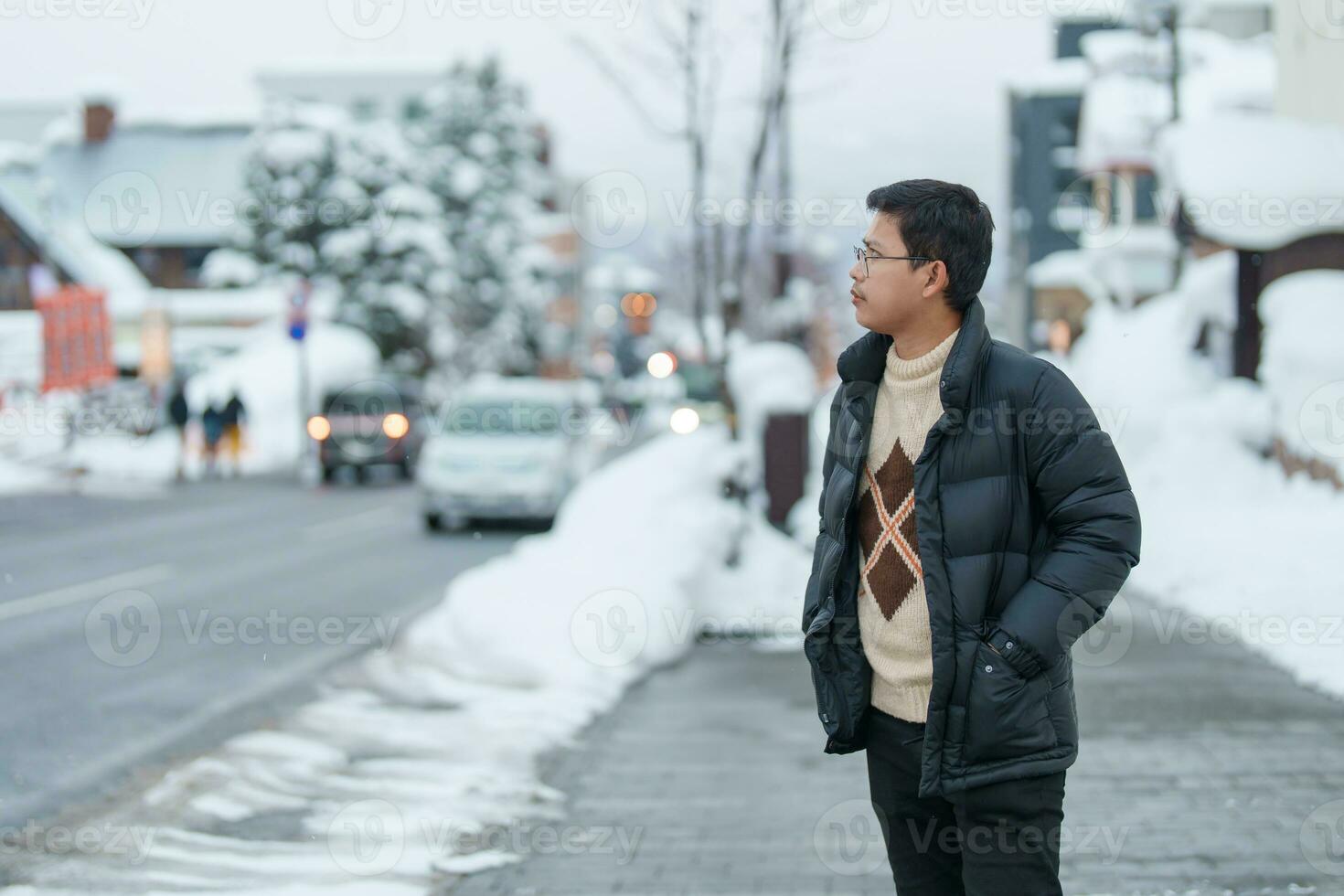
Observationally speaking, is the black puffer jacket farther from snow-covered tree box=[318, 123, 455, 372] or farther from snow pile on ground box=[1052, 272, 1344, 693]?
snow-covered tree box=[318, 123, 455, 372]

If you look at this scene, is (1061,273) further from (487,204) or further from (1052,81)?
(487,204)

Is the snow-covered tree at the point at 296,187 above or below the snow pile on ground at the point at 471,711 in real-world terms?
above

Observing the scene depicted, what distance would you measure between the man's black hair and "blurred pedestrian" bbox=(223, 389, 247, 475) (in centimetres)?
2777

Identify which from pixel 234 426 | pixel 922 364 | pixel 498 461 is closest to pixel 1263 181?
pixel 498 461

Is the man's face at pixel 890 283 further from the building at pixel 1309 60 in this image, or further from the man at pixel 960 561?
the building at pixel 1309 60

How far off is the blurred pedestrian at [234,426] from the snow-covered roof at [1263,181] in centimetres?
1851

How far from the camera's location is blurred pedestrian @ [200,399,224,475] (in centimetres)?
2967

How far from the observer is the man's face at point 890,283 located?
315cm

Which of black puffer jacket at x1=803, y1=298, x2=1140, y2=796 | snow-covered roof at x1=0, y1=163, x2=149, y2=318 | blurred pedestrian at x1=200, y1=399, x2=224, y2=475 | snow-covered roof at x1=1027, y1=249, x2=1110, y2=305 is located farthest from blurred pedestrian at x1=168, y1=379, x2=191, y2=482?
black puffer jacket at x1=803, y1=298, x2=1140, y2=796

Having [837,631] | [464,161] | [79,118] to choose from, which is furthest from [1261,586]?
[79,118]

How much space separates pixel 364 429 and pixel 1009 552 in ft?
86.7

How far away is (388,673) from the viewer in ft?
30.3

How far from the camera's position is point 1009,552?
3.07m

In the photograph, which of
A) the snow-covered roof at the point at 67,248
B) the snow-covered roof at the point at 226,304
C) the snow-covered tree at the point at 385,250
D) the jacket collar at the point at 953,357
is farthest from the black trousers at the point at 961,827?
the snow-covered roof at the point at 67,248
